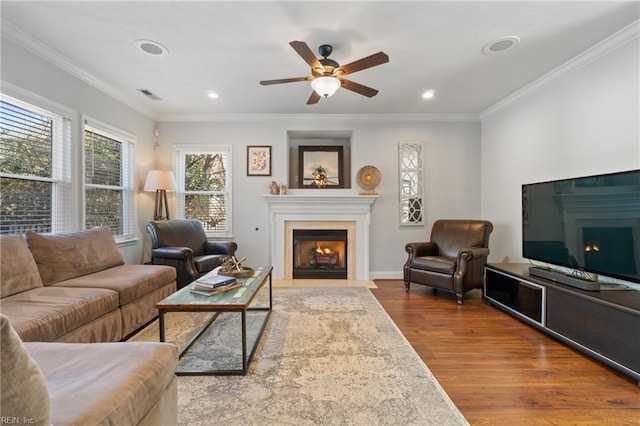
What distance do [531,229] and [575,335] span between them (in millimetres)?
1201

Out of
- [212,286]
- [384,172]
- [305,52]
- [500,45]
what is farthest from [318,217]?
[500,45]

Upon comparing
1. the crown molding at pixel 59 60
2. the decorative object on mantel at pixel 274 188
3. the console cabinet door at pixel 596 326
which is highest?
the crown molding at pixel 59 60

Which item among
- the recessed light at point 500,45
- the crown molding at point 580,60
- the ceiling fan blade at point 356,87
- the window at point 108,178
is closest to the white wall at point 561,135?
the crown molding at point 580,60

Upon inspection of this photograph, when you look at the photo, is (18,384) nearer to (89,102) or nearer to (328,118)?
(89,102)

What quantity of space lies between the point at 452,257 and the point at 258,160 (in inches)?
130

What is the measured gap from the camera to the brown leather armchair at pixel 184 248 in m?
3.49

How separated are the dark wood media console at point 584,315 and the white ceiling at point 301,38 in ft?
7.22

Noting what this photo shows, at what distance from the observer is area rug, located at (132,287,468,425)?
5.15ft

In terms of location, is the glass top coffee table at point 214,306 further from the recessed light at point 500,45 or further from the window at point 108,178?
the recessed light at point 500,45

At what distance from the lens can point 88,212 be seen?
3.46m

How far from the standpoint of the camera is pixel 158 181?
13.6 feet

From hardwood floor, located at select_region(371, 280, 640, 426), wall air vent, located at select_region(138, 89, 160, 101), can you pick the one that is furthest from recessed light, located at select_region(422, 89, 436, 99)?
wall air vent, located at select_region(138, 89, 160, 101)

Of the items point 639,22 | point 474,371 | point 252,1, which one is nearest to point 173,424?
point 474,371

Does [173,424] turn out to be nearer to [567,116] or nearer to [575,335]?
[575,335]
